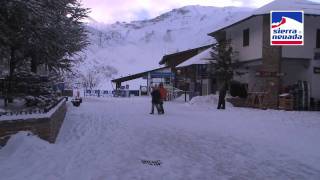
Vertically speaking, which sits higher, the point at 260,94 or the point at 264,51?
the point at 264,51

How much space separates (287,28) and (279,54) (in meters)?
1.69

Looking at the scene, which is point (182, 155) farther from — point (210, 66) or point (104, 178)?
point (210, 66)

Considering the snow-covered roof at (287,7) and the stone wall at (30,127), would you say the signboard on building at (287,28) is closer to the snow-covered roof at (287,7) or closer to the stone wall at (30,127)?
the snow-covered roof at (287,7)

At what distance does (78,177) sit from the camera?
26.3 ft

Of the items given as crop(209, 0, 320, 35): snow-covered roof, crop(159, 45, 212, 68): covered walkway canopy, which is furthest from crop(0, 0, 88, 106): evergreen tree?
crop(159, 45, 212, 68): covered walkway canopy

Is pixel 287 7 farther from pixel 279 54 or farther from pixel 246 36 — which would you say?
pixel 246 36

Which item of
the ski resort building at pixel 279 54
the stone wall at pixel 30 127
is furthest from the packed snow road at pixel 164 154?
the ski resort building at pixel 279 54

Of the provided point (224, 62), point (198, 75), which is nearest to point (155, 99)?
point (224, 62)

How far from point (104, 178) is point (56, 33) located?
9.01 metres

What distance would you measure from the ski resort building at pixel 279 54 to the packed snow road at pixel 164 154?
14.6 m

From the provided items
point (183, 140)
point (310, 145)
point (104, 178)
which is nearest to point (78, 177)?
point (104, 178)

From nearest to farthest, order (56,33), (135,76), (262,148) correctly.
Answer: (262,148) → (56,33) → (135,76)

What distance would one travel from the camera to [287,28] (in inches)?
1165

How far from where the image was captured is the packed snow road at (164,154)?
843 centimetres
